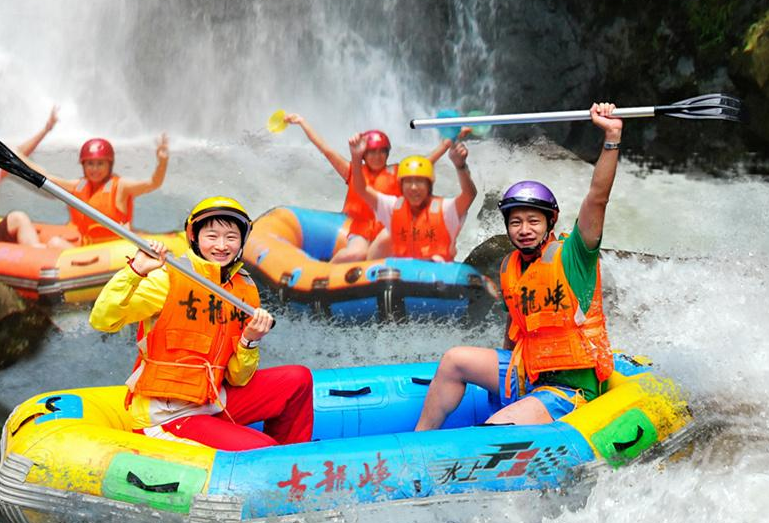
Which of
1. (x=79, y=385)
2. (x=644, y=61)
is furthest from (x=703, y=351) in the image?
(x=644, y=61)

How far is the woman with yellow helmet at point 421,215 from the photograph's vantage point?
6625mm

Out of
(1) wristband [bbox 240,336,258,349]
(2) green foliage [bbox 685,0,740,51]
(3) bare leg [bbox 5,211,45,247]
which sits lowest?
(1) wristband [bbox 240,336,258,349]

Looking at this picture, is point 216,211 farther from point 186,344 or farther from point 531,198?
point 531,198

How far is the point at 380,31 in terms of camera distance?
1165cm

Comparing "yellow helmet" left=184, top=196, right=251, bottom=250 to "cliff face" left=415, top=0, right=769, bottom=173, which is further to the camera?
"cliff face" left=415, top=0, right=769, bottom=173

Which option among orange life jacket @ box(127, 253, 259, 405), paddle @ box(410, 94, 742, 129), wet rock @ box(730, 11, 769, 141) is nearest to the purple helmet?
paddle @ box(410, 94, 742, 129)

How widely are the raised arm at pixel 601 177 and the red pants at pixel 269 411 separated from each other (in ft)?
4.43

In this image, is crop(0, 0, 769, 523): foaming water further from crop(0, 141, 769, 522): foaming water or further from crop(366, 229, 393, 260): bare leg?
crop(366, 229, 393, 260): bare leg

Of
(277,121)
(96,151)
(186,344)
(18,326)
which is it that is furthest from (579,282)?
(96,151)

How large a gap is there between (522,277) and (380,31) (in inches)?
328

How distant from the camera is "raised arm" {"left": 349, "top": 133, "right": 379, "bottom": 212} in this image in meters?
6.80

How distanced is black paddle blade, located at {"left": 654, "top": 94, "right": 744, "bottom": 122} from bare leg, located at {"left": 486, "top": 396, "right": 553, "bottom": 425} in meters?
1.36

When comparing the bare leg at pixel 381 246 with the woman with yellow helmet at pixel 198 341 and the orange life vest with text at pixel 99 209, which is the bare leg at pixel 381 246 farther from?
the woman with yellow helmet at pixel 198 341

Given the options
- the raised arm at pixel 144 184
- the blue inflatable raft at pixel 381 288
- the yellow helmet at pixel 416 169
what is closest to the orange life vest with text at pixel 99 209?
the raised arm at pixel 144 184
